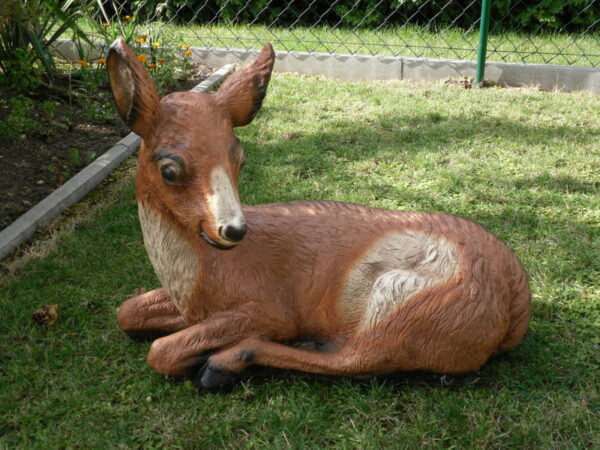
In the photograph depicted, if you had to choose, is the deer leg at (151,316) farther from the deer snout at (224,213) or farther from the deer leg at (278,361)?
the deer snout at (224,213)

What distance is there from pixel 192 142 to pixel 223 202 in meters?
0.27

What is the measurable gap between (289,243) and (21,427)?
1407 millimetres

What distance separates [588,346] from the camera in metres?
3.18

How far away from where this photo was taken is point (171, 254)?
110 inches

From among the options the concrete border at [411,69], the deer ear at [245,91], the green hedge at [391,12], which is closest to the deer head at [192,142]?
the deer ear at [245,91]

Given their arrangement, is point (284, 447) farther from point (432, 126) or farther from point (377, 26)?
point (377, 26)

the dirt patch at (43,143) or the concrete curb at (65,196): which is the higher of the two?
the dirt patch at (43,143)

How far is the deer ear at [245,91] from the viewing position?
264cm

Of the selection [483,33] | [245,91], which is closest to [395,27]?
[483,33]

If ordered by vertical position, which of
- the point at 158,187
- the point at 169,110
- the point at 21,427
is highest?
the point at 169,110

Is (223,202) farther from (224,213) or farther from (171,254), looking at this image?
(171,254)

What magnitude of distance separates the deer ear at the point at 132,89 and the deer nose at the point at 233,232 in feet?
1.79

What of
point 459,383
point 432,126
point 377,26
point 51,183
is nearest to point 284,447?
point 459,383

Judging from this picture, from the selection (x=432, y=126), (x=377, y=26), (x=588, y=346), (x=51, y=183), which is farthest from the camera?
(x=377, y=26)
